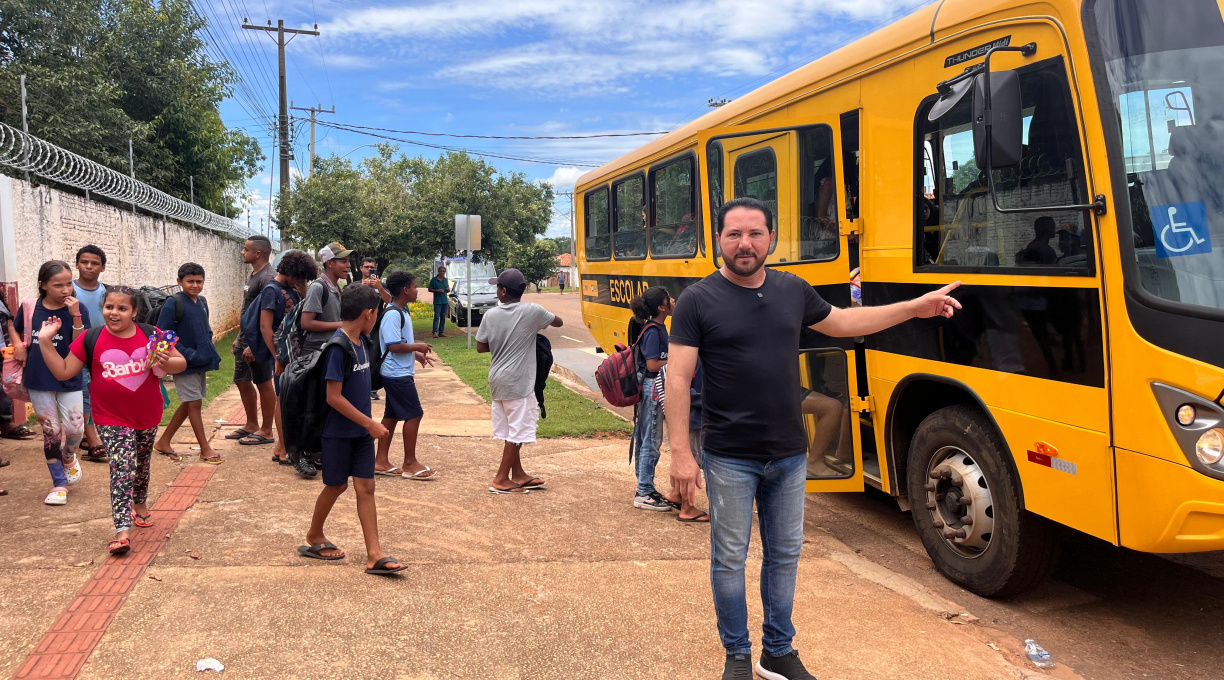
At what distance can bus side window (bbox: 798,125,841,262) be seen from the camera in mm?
5633

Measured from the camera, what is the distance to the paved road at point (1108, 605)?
3.93 meters

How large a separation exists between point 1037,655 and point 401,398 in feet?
14.8

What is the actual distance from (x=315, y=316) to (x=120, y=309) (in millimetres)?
1789

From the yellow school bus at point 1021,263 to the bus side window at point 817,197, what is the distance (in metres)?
0.02

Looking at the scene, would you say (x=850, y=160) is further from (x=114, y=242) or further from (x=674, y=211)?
(x=114, y=242)

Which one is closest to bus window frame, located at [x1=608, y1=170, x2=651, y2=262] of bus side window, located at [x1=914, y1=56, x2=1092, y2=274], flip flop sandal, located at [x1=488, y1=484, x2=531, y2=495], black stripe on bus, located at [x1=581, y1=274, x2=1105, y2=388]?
flip flop sandal, located at [x1=488, y1=484, x2=531, y2=495]

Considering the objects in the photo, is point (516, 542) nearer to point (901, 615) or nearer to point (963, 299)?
point (901, 615)

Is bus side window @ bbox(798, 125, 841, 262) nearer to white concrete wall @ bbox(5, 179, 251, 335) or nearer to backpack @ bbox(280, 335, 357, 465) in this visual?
backpack @ bbox(280, 335, 357, 465)

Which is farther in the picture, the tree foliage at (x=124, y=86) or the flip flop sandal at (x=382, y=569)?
the tree foliage at (x=124, y=86)

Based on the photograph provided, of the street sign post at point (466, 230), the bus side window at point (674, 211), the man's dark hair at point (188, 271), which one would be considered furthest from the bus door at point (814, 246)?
the street sign post at point (466, 230)

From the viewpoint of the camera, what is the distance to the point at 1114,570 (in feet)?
16.7

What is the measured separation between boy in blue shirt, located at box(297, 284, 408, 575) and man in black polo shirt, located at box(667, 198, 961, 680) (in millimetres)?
1894

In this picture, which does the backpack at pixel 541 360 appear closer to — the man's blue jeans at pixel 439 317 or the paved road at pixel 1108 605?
the paved road at pixel 1108 605

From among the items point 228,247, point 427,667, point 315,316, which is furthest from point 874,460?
point 228,247
